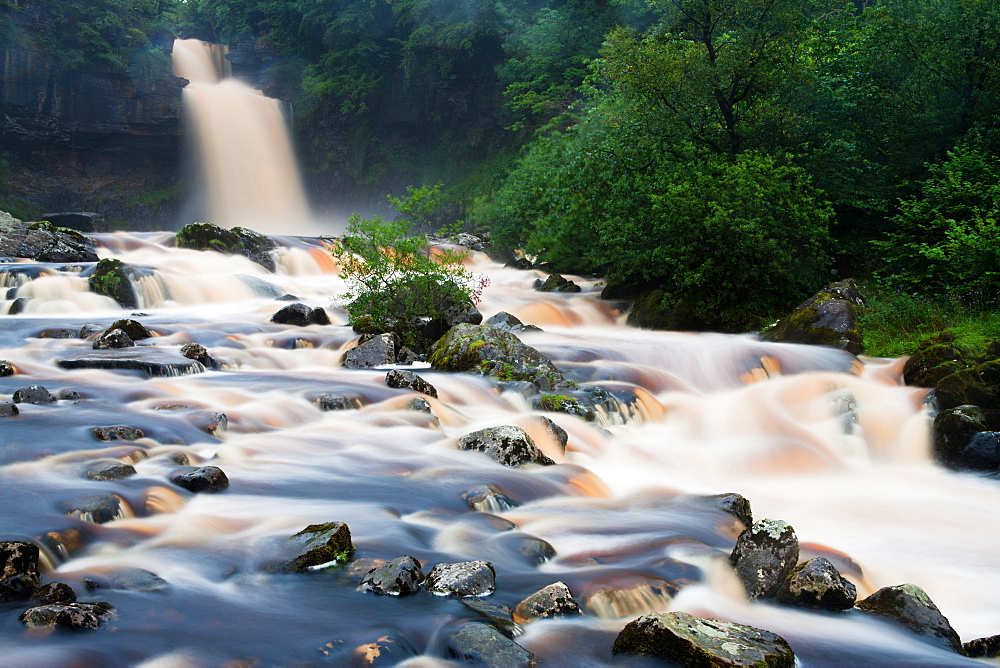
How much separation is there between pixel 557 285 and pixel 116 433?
15.1 m

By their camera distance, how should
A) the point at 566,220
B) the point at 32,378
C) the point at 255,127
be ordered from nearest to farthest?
1. the point at 32,378
2. the point at 566,220
3. the point at 255,127

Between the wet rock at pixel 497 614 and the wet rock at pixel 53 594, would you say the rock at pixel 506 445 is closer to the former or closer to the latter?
the wet rock at pixel 497 614

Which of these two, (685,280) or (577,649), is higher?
(685,280)

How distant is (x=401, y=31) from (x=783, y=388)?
135 ft

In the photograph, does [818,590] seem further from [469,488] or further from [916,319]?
Answer: [916,319]

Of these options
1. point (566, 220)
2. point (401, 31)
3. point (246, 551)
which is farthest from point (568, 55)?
point (246, 551)

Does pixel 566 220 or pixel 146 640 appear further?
pixel 566 220

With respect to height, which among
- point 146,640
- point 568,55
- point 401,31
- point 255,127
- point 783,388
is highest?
point 401,31

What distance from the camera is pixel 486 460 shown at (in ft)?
22.9

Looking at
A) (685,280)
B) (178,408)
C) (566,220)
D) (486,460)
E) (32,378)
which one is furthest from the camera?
(566,220)

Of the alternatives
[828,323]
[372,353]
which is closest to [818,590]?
[372,353]

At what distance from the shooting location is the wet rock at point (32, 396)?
25.1 feet

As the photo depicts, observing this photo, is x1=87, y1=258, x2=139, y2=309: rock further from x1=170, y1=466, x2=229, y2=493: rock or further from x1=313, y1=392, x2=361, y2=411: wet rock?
x1=170, y1=466, x2=229, y2=493: rock

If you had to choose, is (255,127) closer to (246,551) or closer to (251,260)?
(251,260)
